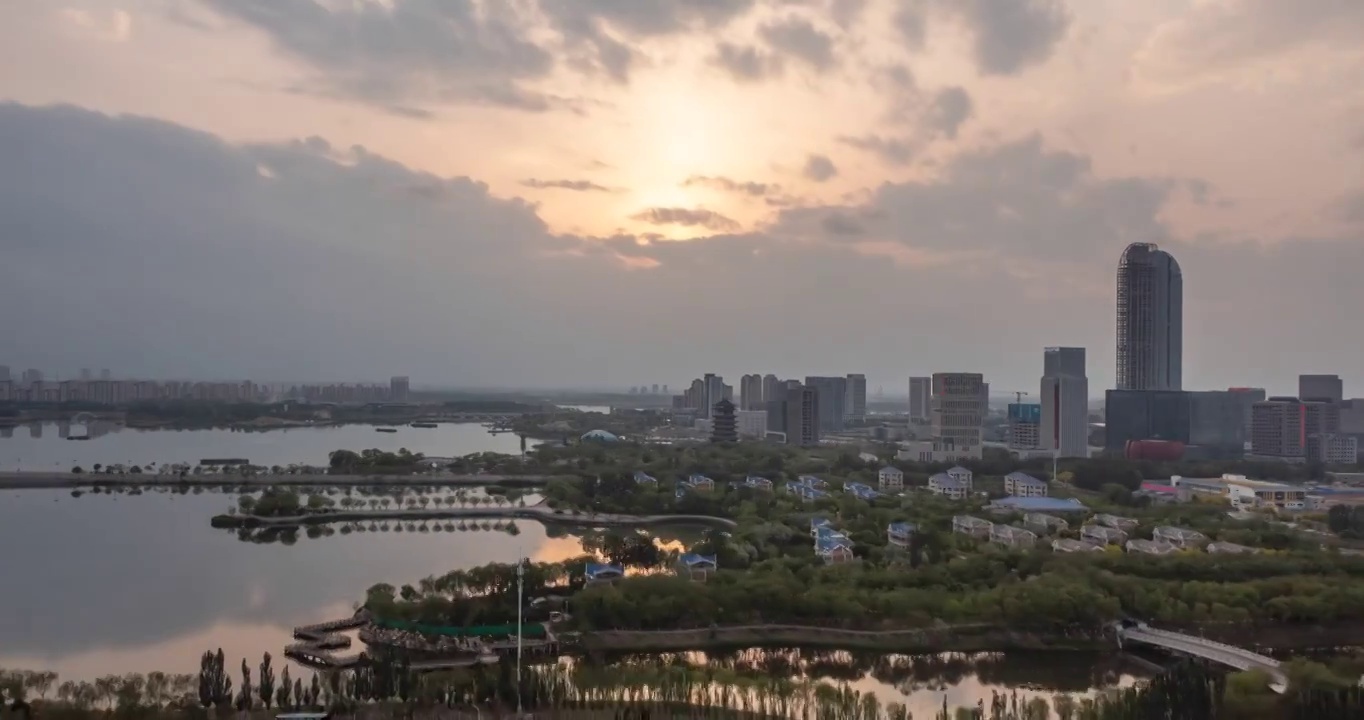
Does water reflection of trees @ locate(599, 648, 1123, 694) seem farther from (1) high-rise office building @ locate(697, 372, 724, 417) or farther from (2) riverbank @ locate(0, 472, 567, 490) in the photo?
(1) high-rise office building @ locate(697, 372, 724, 417)

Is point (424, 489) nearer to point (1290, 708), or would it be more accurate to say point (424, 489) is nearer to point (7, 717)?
point (7, 717)

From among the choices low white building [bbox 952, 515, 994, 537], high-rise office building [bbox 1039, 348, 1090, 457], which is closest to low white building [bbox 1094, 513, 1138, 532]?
low white building [bbox 952, 515, 994, 537]

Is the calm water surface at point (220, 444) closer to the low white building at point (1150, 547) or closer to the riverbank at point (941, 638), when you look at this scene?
the riverbank at point (941, 638)

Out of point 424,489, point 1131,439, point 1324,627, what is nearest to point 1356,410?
point 1131,439

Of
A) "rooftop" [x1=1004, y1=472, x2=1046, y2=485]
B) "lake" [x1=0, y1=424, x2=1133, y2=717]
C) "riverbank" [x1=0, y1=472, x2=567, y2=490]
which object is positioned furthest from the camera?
"riverbank" [x1=0, y1=472, x2=567, y2=490]

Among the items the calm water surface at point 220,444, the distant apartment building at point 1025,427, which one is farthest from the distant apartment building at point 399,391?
the distant apartment building at point 1025,427
